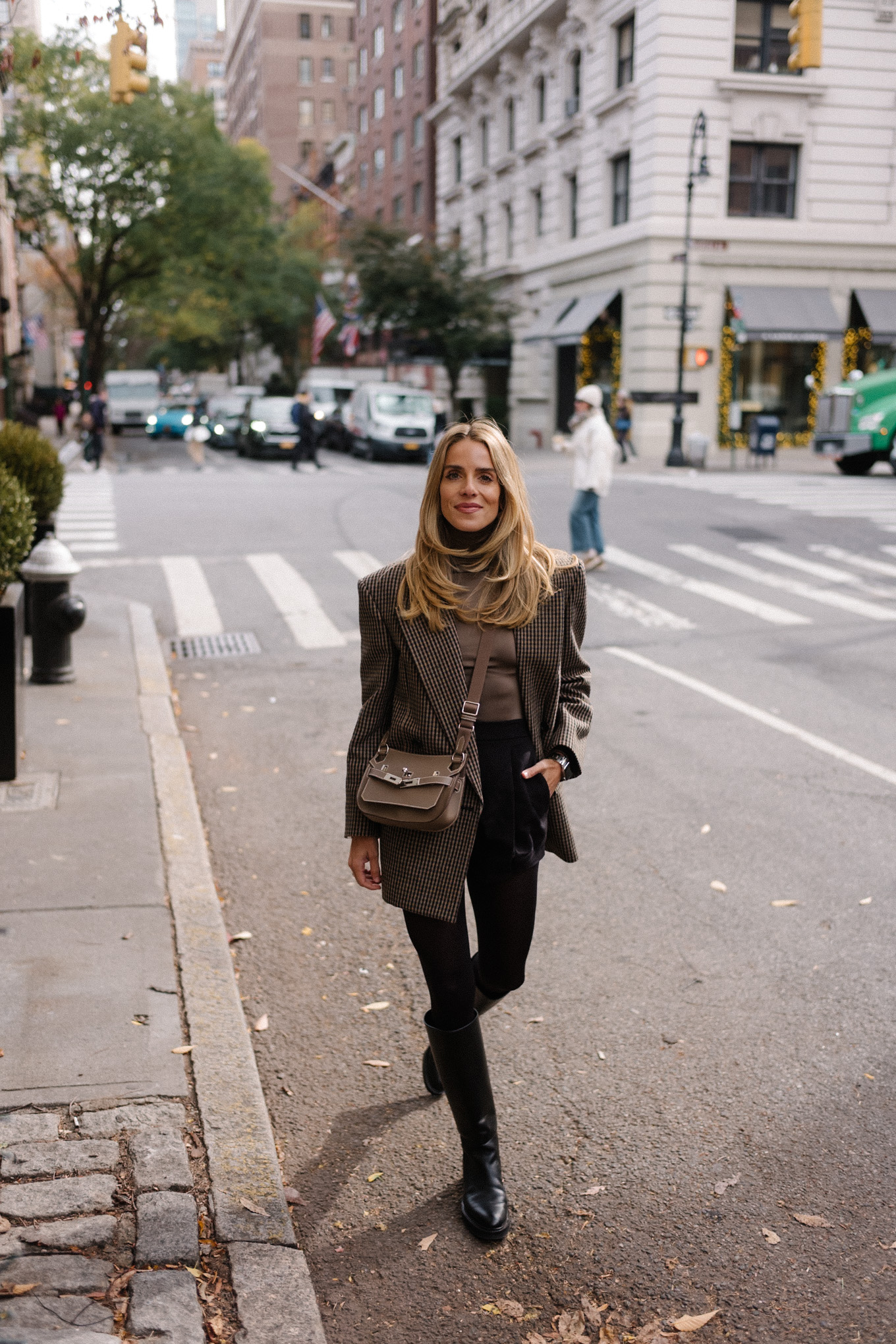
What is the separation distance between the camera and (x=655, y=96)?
3362cm

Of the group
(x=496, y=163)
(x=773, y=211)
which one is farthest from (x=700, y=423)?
(x=496, y=163)

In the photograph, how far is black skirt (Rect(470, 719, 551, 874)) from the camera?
3201 millimetres

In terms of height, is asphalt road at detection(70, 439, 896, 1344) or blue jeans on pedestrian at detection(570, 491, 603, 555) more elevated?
blue jeans on pedestrian at detection(570, 491, 603, 555)

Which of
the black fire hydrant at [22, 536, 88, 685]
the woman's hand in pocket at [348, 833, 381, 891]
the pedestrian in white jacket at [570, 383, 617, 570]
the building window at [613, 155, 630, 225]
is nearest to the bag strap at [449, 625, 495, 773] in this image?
the woman's hand in pocket at [348, 833, 381, 891]

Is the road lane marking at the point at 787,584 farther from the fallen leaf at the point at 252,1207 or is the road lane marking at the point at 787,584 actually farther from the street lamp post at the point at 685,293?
the street lamp post at the point at 685,293

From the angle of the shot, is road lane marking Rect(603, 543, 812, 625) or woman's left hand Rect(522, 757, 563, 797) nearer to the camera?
woman's left hand Rect(522, 757, 563, 797)

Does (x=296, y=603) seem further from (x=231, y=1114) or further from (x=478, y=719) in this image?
(x=478, y=719)

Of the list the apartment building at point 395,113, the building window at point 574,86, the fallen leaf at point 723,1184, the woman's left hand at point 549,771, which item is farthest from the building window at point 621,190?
the fallen leaf at point 723,1184

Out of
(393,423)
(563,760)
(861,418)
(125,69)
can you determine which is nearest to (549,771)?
(563,760)

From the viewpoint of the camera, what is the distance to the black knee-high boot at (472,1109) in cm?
328

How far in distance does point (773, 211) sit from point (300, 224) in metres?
44.3

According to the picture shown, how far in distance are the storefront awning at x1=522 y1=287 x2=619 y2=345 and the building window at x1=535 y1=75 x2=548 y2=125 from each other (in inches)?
266

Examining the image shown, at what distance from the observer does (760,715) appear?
8.67 metres

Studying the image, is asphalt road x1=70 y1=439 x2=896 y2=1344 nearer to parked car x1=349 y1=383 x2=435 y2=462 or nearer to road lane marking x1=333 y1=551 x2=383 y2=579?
road lane marking x1=333 y1=551 x2=383 y2=579
